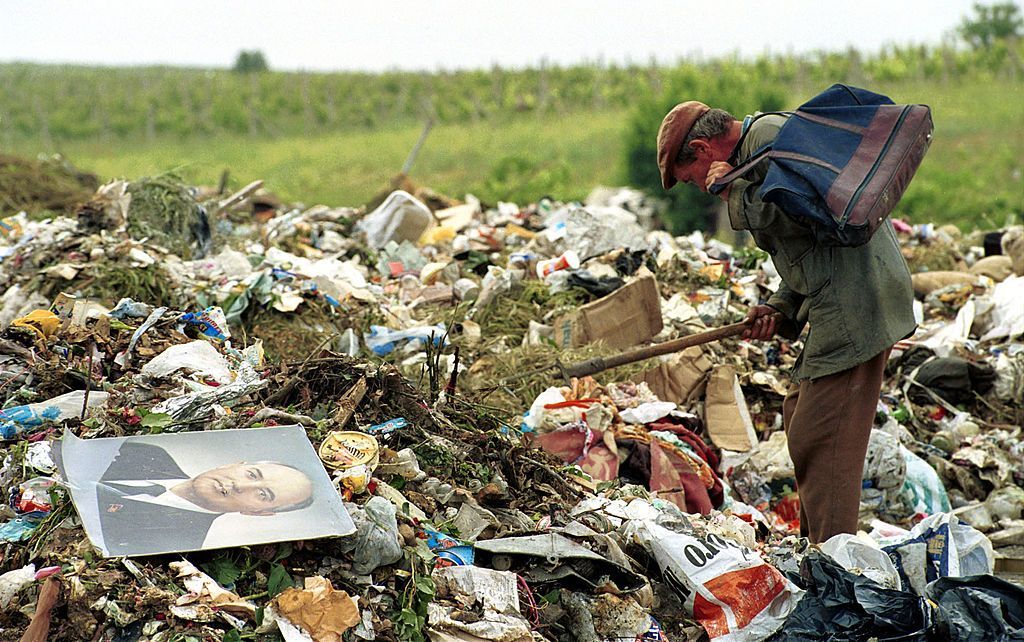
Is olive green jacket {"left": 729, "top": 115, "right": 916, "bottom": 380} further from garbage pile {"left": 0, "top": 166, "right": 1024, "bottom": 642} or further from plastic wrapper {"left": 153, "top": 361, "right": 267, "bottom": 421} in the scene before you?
plastic wrapper {"left": 153, "top": 361, "right": 267, "bottom": 421}

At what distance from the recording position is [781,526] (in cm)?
426

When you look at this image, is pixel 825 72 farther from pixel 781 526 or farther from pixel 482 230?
pixel 781 526

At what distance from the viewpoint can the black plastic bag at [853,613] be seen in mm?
2674

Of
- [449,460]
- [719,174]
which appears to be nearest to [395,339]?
[449,460]

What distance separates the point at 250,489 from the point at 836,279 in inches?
81.7

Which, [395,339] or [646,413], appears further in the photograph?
[395,339]

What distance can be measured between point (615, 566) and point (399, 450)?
0.88 meters

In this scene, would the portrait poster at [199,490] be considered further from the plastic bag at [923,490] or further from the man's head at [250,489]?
the plastic bag at [923,490]

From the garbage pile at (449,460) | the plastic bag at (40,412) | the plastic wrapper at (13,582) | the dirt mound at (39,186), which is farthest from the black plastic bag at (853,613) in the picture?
the dirt mound at (39,186)

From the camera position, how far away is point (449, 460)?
133 inches

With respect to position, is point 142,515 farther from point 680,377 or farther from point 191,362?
point 680,377

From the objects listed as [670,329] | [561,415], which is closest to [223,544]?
[561,415]

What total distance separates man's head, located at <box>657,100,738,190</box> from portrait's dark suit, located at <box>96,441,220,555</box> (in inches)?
78.4

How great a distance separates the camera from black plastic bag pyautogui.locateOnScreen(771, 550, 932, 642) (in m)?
2.67
